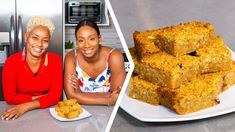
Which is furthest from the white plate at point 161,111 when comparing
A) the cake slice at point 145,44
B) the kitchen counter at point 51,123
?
the kitchen counter at point 51,123

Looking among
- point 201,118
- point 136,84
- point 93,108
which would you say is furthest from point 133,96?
point 93,108

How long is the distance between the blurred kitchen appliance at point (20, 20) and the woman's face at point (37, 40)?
0.02 m

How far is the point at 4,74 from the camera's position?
1.79 ft

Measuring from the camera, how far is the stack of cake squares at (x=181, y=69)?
3.15ft

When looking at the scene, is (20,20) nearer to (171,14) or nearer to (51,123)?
(51,123)

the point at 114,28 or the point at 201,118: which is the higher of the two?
the point at 114,28

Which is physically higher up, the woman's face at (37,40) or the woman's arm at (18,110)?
the woman's face at (37,40)

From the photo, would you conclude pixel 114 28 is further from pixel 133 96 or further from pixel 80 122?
pixel 133 96

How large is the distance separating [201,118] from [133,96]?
151 mm

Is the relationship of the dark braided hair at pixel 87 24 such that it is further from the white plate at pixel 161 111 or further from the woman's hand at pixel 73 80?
the white plate at pixel 161 111

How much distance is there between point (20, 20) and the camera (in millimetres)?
540

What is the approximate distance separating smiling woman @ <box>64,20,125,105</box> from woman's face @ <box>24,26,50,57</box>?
3cm

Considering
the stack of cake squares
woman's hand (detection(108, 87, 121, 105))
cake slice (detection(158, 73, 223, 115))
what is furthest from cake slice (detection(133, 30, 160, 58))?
woman's hand (detection(108, 87, 121, 105))

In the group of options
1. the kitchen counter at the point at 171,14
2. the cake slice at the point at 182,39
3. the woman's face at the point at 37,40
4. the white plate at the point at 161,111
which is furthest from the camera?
the kitchen counter at the point at 171,14
